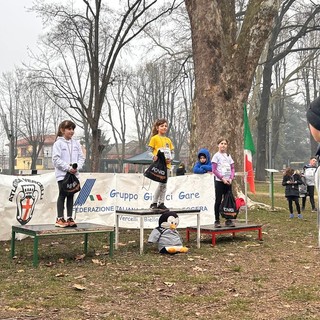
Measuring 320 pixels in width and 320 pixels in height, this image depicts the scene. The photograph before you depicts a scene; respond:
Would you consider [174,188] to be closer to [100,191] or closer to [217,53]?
[100,191]

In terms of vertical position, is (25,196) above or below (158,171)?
below

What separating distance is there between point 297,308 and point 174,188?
21.8 feet

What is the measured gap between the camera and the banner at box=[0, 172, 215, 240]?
10.2 metres

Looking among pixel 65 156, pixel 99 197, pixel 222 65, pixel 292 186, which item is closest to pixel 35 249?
pixel 65 156

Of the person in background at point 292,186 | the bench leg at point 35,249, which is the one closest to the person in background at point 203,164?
the person in background at point 292,186

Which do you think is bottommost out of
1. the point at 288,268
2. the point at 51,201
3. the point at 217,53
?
the point at 288,268

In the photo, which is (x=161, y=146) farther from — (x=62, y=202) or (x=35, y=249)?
(x=35, y=249)

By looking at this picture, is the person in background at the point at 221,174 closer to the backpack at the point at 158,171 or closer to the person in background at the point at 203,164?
the person in background at the point at 203,164

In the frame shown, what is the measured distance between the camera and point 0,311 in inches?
203

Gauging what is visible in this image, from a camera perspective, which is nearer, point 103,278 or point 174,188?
point 103,278

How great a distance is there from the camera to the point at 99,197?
37.1ft

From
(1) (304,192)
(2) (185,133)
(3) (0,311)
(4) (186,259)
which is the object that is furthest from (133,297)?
(2) (185,133)

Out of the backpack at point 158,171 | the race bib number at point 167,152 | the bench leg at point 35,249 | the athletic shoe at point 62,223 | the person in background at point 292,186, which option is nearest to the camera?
the bench leg at point 35,249

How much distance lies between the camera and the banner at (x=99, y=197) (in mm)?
10211
